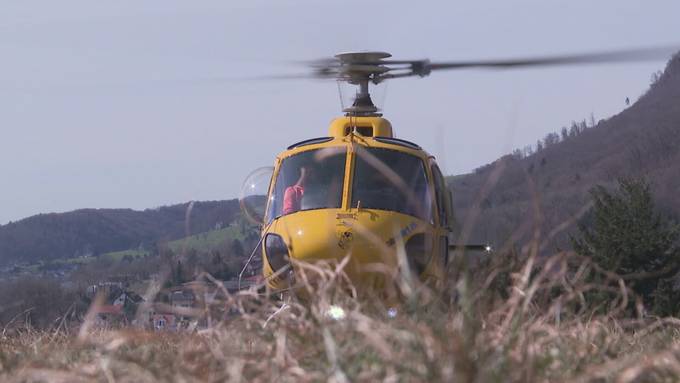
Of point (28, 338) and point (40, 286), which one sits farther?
point (40, 286)

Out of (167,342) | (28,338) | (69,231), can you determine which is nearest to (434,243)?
(28,338)

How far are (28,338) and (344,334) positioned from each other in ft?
11.6

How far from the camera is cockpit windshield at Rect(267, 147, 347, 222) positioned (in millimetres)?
11023

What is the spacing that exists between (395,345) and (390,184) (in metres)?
6.95

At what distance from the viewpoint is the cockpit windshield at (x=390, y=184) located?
10.9 metres

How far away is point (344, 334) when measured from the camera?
159 inches

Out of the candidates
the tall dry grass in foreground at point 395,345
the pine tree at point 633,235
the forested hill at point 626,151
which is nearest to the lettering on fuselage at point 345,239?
the tall dry grass in foreground at point 395,345

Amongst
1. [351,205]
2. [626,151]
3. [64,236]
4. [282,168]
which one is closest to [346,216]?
[351,205]

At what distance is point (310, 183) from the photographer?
11250mm

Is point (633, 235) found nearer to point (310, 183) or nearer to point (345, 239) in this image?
point (310, 183)

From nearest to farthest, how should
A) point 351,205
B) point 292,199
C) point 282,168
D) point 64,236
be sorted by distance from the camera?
point 351,205, point 292,199, point 282,168, point 64,236

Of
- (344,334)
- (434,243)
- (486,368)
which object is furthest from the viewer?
(434,243)

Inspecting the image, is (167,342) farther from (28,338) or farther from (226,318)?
(28,338)

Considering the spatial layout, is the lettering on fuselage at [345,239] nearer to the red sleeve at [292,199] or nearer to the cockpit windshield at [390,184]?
the cockpit windshield at [390,184]
